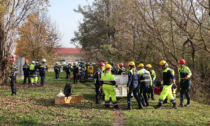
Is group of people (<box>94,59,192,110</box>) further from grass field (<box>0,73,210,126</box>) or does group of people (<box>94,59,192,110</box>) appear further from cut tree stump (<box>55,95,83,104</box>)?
cut tree stump (<box>55,95,83,104</box>)

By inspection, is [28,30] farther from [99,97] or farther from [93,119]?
[93,119]

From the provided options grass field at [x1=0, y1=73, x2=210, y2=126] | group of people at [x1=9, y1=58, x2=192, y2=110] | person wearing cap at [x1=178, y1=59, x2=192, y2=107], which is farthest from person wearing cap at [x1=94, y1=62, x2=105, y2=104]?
person wearing cap at [x1=178, y1=59, x2=192, y2=107]

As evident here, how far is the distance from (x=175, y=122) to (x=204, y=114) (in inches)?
87.0

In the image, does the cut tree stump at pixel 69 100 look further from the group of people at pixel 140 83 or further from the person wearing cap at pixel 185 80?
the person wearing cap at pixel 185 80

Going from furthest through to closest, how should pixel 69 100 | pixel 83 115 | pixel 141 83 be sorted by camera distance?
pixel 69 100
pixel 141 83
pixel 83 115

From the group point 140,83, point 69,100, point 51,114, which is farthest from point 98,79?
point 51,114

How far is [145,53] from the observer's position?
19.4 meters

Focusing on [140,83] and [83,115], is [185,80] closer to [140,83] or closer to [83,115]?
[140,83]

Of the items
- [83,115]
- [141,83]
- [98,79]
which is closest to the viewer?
[83,115]

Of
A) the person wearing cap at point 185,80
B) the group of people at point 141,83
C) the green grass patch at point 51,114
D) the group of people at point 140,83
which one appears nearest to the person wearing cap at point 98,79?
the group of people at point 141,83

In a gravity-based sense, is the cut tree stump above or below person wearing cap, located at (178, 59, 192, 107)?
below

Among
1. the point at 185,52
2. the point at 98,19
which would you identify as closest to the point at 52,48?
the point at 98,19

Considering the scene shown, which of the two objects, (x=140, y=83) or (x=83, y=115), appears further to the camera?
(x=140, y=83)

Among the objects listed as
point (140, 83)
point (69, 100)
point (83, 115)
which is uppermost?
point (140, 83)
